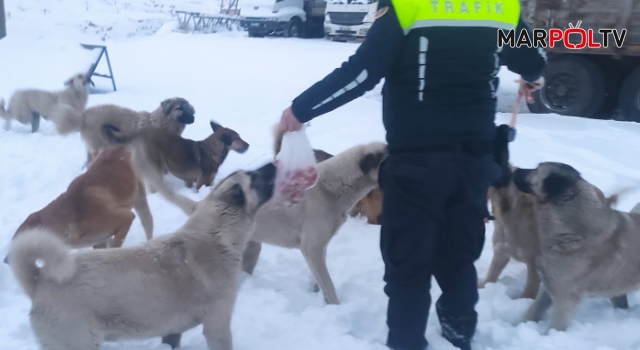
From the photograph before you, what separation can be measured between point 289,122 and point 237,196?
24.2 inches

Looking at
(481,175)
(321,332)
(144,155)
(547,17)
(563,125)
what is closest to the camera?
(481,175)

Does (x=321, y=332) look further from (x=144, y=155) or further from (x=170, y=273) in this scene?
(x=144, y=155)

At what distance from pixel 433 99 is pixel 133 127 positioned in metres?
4.04

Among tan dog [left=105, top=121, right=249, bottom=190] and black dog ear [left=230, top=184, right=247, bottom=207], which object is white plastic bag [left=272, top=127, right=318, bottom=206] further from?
tan dog [left=105, top=121, right=249, bottom=190]

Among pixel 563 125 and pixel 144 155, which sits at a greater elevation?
pixel 144 155

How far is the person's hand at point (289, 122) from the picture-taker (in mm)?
2604

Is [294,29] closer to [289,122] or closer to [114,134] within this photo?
[114,134]

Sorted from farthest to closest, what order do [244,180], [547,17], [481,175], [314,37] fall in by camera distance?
[314,37] → [547,17] → [244,180] → [481,175]

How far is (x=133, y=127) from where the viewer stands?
18.6 feet

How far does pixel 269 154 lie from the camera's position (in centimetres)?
349

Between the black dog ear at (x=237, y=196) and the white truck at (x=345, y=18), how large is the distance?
16.7 m

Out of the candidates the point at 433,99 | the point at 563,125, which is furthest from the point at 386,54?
the point at 563,125

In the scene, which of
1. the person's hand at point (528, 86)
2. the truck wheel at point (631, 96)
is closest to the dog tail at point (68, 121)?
the person's hand at point (528, 86)

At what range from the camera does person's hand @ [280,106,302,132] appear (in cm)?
260
